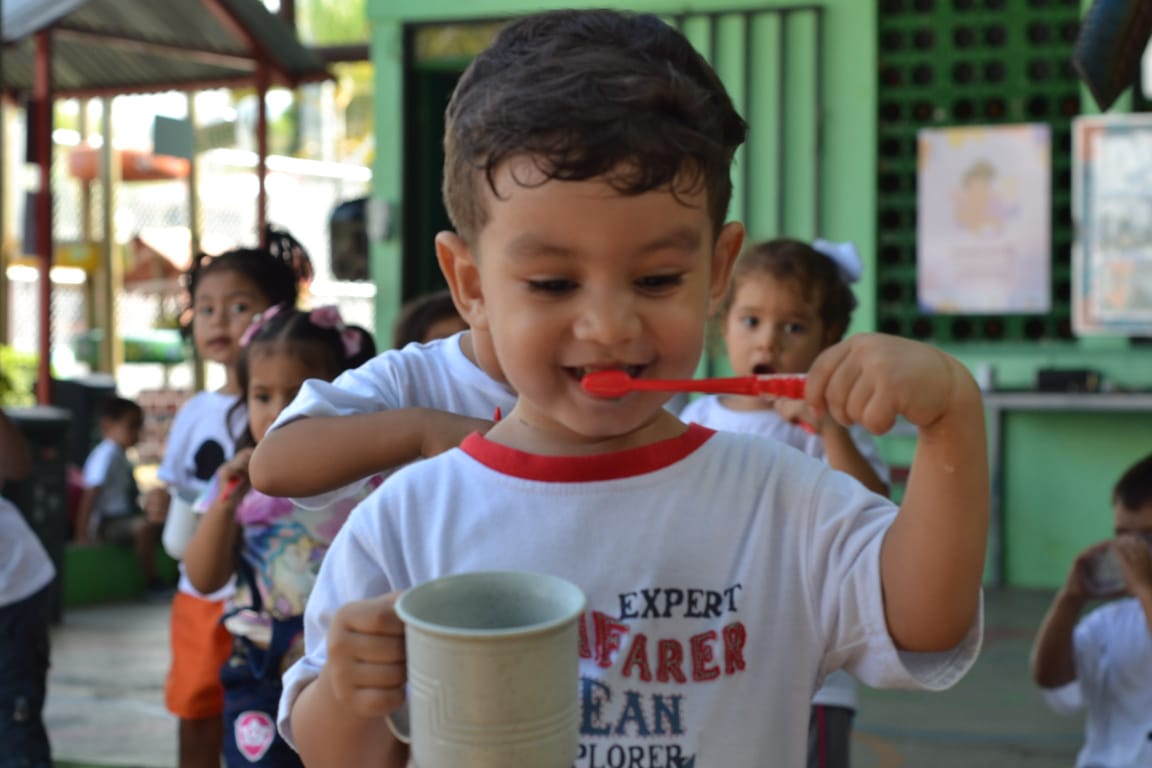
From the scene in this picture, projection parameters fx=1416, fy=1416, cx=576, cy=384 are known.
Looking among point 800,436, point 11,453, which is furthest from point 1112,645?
point 11,453

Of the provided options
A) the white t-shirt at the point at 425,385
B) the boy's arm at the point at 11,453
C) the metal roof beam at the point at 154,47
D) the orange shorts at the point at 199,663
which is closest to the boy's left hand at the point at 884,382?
the white t-shirt at the point at 425,385

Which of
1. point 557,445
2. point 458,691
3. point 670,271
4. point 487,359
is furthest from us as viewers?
point 487,359

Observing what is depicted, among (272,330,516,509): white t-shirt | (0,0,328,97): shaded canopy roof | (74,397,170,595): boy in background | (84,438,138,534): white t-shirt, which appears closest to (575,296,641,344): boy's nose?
(272,330,516,509): white t-shirt

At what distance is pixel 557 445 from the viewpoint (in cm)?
133

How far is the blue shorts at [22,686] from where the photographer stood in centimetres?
327

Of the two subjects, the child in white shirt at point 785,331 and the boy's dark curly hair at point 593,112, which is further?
the child in white shirt at point 785,331

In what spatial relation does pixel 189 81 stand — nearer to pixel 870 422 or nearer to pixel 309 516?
pixel 309 516

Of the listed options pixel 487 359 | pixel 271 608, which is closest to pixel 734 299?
pixel 271 608

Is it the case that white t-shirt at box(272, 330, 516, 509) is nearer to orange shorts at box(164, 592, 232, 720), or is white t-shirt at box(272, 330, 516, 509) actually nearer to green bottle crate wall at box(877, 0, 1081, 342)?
orange shorts at box(164, 592, 232, 720)

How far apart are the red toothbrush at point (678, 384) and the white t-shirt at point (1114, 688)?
197 cm

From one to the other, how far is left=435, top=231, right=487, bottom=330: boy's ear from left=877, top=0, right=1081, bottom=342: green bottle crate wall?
5567 millimetres

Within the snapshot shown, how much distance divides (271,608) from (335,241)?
18.0 feet

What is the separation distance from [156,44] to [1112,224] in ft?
14.9

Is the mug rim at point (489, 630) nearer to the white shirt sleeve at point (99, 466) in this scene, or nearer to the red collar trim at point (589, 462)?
the red collar trim at point (589, 462)
